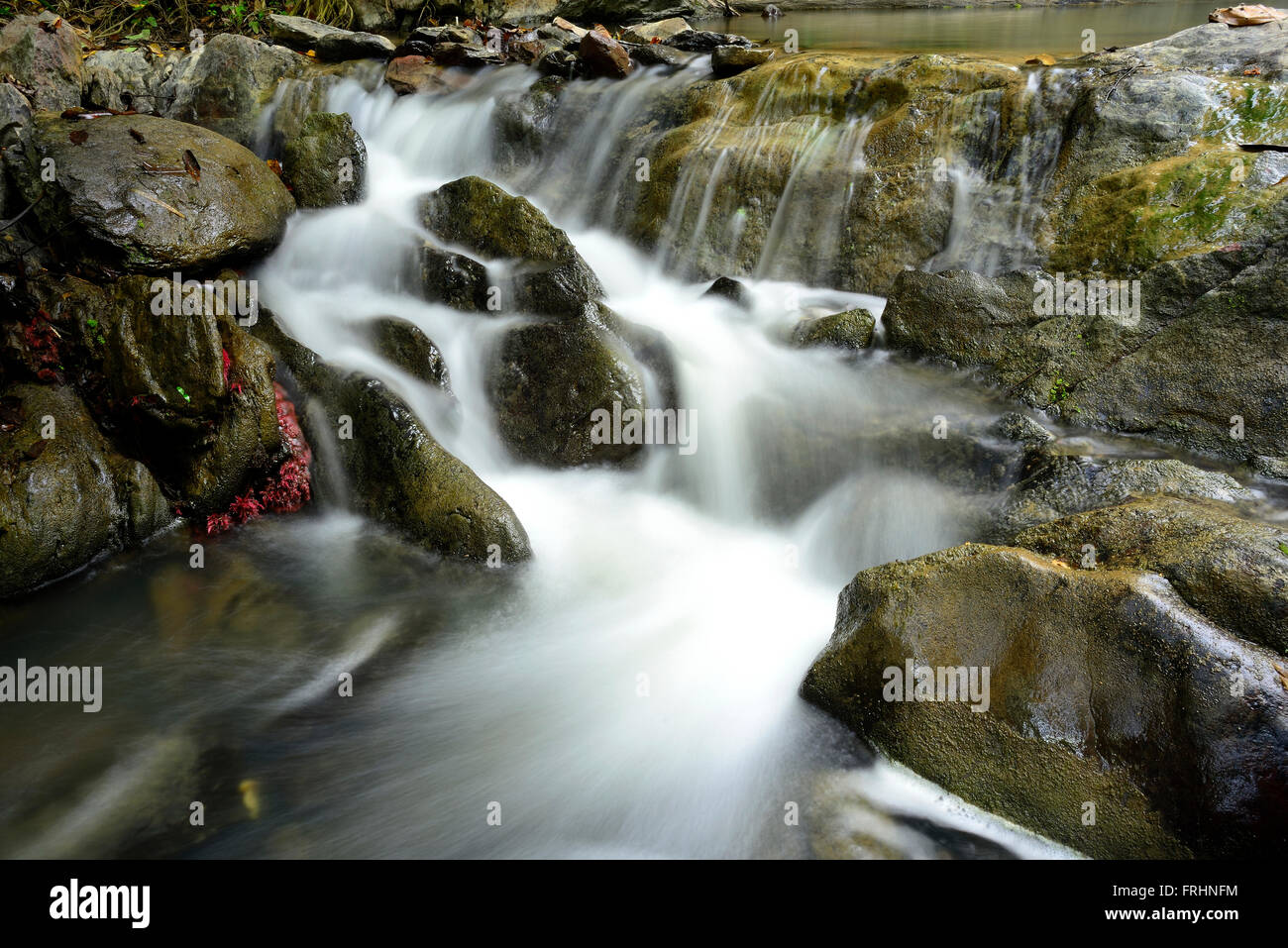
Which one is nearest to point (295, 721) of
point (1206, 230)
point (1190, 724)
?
point (1190, 724)

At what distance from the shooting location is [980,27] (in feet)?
56.9

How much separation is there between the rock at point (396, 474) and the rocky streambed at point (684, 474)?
0.03m

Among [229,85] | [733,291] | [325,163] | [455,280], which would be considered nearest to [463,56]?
[229,85]

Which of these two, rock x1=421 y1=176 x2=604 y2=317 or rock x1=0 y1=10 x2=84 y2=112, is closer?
rock x1=421 y1=176 x2=604 y2=317

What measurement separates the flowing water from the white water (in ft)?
0.06

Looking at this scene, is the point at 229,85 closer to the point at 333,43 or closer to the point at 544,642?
the point at 333,43

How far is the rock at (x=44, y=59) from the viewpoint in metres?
9.98

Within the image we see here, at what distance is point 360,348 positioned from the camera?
24.3ft

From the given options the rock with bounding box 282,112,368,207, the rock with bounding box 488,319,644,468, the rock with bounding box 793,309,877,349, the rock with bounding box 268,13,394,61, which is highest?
the rock with bounding box 268,13,394,61

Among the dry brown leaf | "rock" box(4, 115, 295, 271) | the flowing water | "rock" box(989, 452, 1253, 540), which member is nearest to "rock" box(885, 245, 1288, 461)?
the flowing water

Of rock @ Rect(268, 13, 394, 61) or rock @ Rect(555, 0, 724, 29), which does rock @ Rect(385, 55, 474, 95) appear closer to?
rock @ Rect(268, 13, 394, 61)

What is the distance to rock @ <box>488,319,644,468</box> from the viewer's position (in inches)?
269

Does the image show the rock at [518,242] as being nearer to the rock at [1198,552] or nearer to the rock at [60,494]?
the rock at [60,494]

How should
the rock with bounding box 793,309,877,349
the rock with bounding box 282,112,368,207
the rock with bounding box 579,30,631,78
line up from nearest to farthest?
1. the rock with bounding box 793,309,877,349
2. the rock with bounding box 282,112,368,207
3. the rock with bounding box 579,30,631,78
